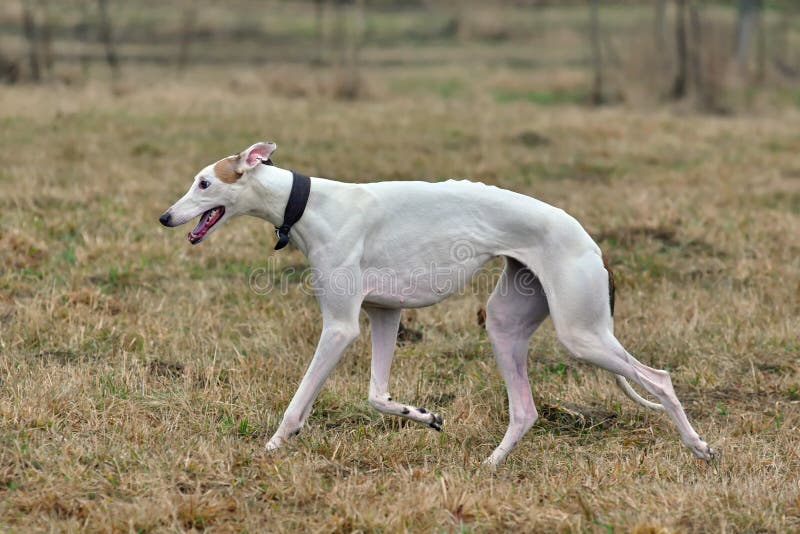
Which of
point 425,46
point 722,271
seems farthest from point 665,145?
point 425,46

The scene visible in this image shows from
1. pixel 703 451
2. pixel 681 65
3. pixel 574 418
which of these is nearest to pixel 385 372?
pixel 574 418

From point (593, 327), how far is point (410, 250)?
3.04 ft

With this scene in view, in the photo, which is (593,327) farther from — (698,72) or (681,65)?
(681,65)

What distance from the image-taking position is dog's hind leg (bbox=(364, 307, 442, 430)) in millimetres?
5395

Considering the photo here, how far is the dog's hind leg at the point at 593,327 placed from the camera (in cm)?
521

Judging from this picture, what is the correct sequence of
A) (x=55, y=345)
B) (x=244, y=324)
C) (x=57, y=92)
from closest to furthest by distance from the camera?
(x=55, y=345)
(x=244, y=324)
(x=57, y=92)

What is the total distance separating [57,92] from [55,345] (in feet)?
40.7

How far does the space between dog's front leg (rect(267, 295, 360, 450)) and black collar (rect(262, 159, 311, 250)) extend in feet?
1.15

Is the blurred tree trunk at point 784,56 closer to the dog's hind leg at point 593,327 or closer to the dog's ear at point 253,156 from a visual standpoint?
the dog's hind leg at point 593,327

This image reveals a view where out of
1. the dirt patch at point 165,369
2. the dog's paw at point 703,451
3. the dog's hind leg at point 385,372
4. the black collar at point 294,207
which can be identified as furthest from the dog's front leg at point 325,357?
the dog's paw at point 703,451

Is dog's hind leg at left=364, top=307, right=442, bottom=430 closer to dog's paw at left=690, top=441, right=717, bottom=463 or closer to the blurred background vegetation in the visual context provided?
dog's paw at left=690, top=441, right=717, bottom=463

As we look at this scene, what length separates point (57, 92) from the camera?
18.3m

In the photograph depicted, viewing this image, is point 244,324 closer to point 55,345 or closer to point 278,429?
point 55,345

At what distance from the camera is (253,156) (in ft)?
17.4
